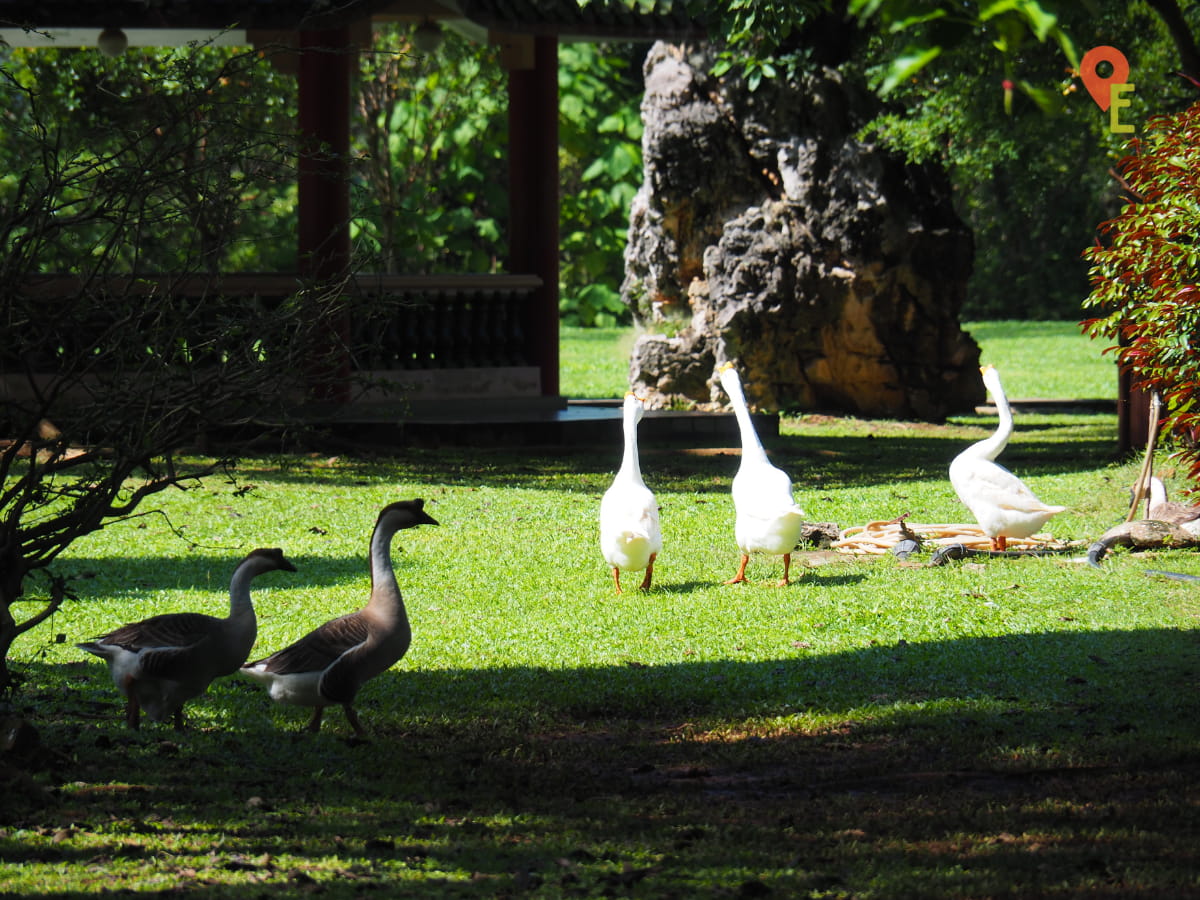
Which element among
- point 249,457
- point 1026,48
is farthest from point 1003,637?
point 1026,48

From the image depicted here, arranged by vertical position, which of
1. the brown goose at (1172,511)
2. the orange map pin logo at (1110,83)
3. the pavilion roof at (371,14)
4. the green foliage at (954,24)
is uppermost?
the pavilion roof at (371,14)

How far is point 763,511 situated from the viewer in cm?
890

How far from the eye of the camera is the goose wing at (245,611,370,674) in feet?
19.2

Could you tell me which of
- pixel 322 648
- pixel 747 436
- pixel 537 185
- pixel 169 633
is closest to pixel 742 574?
pixel 747 436

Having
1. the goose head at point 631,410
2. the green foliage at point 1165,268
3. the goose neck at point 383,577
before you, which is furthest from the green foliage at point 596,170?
the goose neck at point 383,577

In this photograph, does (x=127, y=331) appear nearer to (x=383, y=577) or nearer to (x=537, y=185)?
(x=383, y=577)

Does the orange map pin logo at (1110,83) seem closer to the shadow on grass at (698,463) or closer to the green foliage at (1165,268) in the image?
the green foliage at (1165,268)

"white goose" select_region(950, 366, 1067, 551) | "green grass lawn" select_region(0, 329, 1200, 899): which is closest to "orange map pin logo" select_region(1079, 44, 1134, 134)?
"green grass lawn" select_region(0, 329, 1200, 899)

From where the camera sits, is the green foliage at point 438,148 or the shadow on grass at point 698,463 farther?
the green foliage at point 438,148

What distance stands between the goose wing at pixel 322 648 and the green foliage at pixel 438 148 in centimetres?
2026

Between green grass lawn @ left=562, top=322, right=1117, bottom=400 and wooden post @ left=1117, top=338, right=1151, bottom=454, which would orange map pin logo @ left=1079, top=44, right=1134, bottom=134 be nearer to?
wooden post @ left=1117, top=338, right=1151, bottom=454

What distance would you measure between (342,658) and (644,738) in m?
1.34

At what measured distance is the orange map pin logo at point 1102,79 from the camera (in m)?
13.7

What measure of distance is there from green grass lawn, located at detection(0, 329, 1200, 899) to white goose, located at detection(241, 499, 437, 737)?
219 mm
